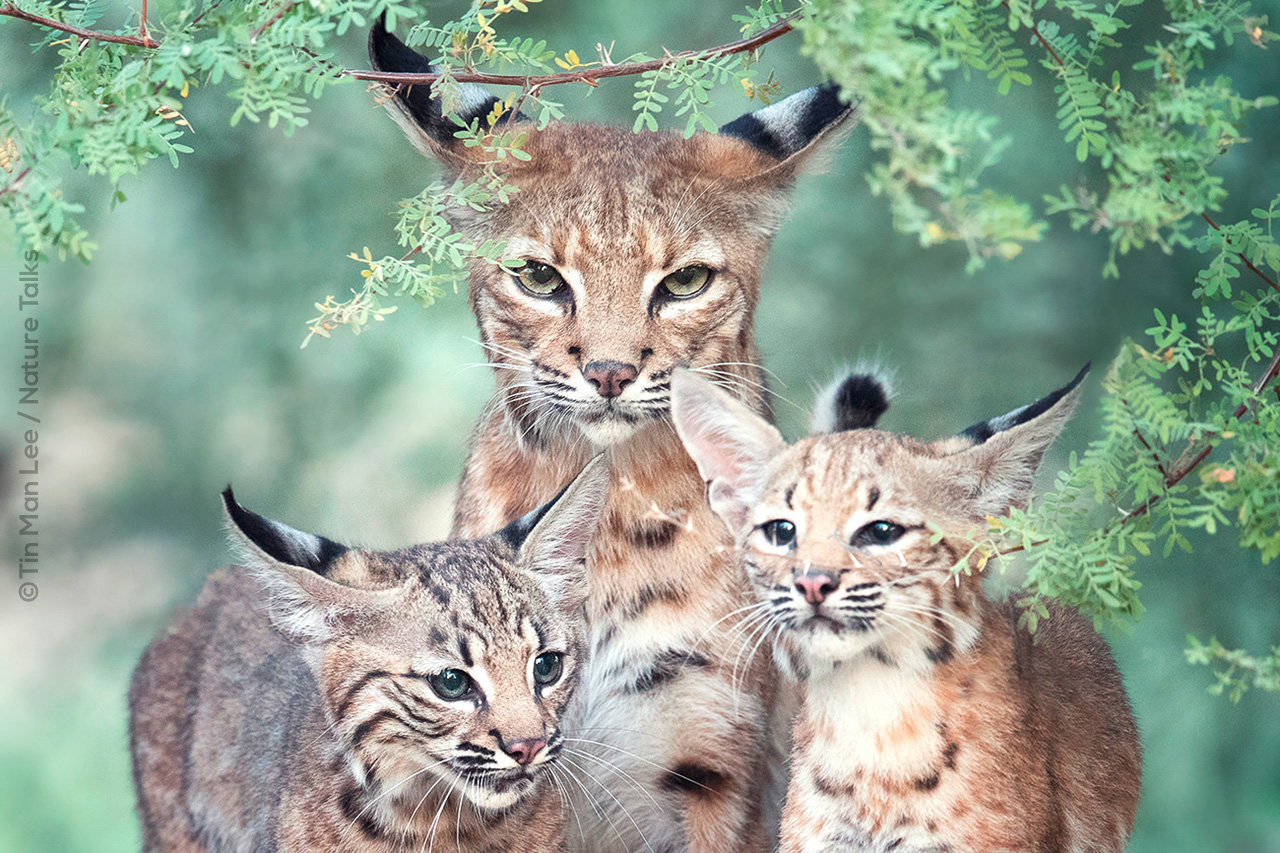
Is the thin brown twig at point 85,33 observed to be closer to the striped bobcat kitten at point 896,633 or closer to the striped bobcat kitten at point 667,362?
the striped bobcat kitten at point 667,362

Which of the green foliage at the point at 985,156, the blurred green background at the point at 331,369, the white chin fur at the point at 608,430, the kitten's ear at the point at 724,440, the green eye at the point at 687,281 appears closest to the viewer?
the green foliage at the point at 985,156

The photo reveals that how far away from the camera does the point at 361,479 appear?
3.01 m

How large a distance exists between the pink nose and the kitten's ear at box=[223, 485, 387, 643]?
57cm

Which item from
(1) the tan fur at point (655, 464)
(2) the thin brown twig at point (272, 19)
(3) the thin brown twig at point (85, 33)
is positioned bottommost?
(1) the tan fur at point (655, 464)

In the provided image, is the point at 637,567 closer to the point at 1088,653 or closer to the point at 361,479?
the point at 1088,653

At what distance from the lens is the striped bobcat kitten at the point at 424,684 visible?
70.6 inches

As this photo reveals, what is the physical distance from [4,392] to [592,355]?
64.2 inches

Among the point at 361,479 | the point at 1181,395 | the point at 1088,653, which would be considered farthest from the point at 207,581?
the point at 1181,395

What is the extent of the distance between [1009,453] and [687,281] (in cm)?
59

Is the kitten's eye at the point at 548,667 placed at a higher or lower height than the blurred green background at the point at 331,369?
higher

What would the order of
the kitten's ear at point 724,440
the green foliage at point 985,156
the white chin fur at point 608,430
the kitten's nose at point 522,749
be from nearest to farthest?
1. the green foliage at point 985,156
2. the kitten's nose at point 522,749
3. the kitten's ear at point 724,440
4. the white chin fur at point 608,430

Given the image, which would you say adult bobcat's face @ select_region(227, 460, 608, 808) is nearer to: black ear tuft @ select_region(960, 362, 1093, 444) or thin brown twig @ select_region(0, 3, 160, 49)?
black ear tuft @ select_region(960, 362, 1093, 444)

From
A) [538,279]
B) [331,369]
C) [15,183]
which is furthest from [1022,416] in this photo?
[331,369]

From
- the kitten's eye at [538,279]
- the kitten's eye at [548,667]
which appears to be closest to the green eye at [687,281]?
the kitten's eye at [538,279]
